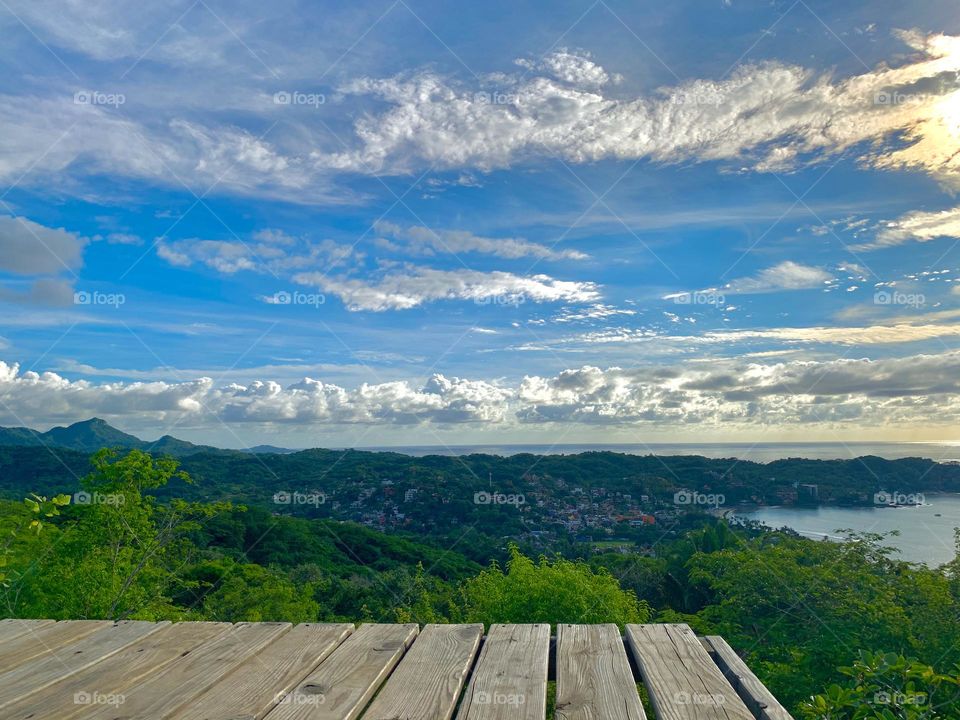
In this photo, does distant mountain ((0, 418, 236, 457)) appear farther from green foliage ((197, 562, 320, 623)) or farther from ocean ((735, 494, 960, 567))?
ocean ((735, 494, 960, 567))

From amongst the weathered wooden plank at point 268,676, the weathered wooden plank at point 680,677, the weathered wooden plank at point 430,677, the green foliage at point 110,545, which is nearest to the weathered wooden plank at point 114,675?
the weathered wooden plank at point 268,676

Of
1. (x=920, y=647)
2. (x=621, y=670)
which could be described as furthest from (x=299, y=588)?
(x=621, y=670)

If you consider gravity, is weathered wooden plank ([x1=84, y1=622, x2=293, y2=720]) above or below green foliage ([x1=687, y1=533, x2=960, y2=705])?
above

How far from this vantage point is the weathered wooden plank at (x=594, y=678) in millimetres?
1401

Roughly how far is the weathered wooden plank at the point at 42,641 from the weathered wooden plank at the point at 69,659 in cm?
3

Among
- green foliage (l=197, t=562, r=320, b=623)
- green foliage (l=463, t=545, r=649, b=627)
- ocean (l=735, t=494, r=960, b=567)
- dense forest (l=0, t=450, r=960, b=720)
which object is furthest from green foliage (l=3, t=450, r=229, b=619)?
ocean (l=735, t=494, r=960, b=567)

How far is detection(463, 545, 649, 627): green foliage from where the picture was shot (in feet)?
31.9

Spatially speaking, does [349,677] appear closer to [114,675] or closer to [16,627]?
[114,675]

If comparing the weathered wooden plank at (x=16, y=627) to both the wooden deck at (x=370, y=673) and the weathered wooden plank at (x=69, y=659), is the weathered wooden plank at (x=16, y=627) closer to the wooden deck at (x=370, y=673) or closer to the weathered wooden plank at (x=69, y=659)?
the wooden deck at (x=370, y=673)

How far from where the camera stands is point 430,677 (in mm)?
1592

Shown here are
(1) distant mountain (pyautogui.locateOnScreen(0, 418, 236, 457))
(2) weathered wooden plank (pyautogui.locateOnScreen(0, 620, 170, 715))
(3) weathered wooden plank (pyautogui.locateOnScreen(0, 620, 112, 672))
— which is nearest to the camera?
(2) weathered wooden plank (pyautogui.locateOnScreen(0, 620, 170, 715))

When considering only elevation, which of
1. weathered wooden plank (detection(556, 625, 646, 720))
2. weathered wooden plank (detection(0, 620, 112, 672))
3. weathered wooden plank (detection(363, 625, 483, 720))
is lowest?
weathered wooden plank (detection(0, 620, 112, 672))

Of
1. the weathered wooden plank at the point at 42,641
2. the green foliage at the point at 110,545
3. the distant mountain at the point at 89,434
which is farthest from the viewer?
the distant mountain at the point at 89,434

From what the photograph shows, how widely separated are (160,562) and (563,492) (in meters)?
19.0
